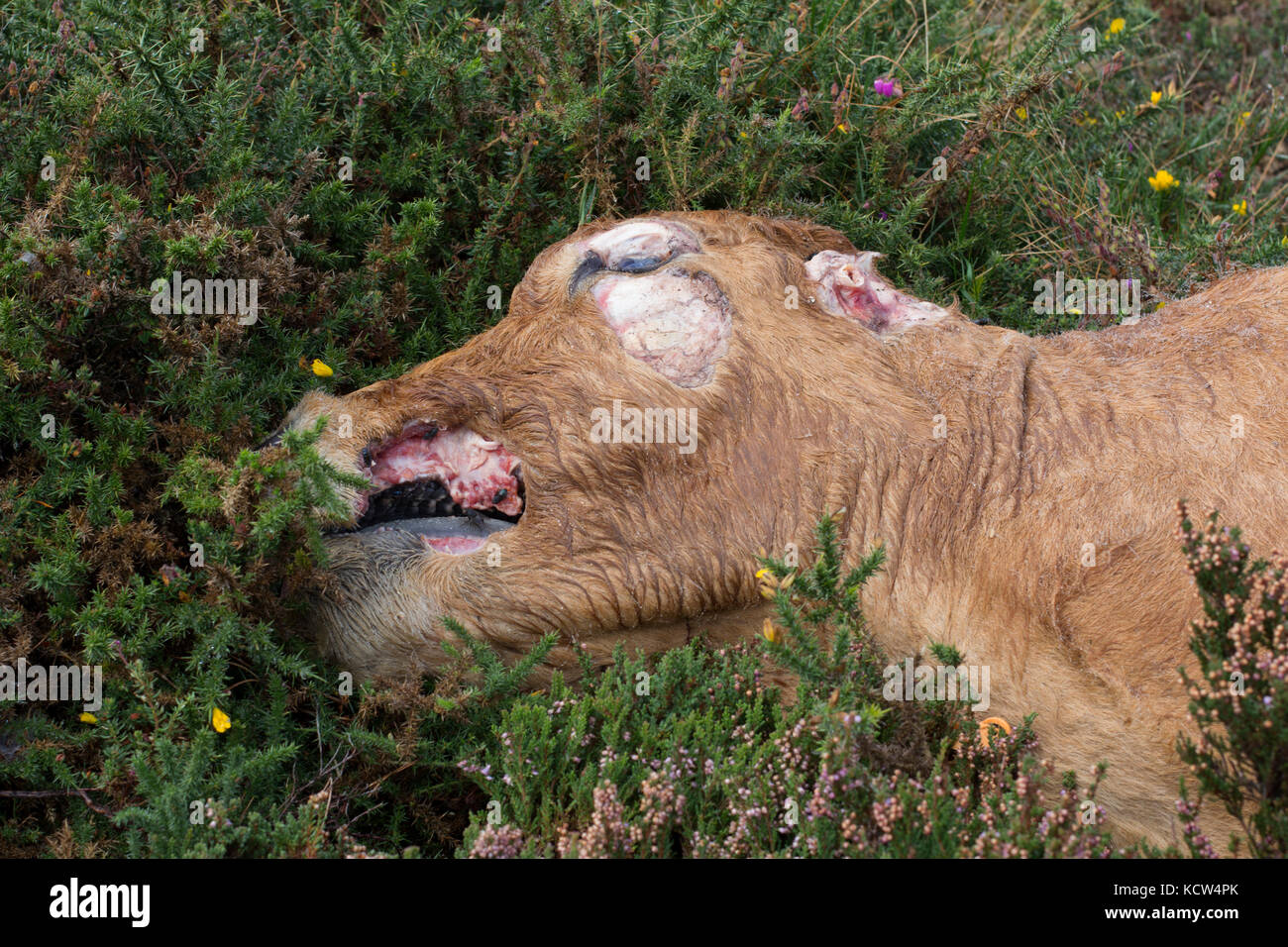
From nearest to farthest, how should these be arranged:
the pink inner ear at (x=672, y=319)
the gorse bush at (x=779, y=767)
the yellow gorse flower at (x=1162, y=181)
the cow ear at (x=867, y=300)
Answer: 1. the gorse bush at (x=779, y=767)
2. the pink inner ear at (x=672, y=319)
3. the cow ear at (x=867, y=300)
4. the yellow gorse flower at (x=1162, y=181)

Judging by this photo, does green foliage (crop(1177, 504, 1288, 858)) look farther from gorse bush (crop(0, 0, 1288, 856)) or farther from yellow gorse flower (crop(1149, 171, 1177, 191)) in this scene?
yellow gorse flower (crop(1149, 171, 1177, 191))

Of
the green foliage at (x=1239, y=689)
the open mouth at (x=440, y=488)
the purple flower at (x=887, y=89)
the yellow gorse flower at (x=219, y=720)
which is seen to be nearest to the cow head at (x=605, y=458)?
the open mouth at (x=440, y=488)

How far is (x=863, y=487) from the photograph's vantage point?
142 inches

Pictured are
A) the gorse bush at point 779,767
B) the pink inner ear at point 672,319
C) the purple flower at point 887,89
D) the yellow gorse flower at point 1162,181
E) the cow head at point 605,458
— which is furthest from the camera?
the yellow gorse flower at point 1162,181

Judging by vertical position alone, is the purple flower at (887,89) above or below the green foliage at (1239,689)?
above

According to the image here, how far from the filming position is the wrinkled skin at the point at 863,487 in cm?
339

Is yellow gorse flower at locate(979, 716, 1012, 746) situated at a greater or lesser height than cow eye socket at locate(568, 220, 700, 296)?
lesser

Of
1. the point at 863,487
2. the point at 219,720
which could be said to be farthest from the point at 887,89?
the point at 219,720

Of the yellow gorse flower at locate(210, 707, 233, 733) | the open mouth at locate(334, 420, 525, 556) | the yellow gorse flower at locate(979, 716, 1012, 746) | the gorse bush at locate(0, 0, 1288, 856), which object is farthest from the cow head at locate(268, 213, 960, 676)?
the yellow gorse flower at locate(979, 716, 1012, 746)

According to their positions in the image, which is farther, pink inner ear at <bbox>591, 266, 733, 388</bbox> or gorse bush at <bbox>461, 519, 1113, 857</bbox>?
pink inner ear at <bbox>591, 266, 733, 388</bbox>

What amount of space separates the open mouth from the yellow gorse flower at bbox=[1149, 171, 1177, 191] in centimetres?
390

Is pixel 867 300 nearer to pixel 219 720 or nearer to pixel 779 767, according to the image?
pixel 779 767

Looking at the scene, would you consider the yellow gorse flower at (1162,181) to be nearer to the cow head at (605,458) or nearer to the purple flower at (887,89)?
the purple flower at (887,89)

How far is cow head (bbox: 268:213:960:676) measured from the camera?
11.8ft
